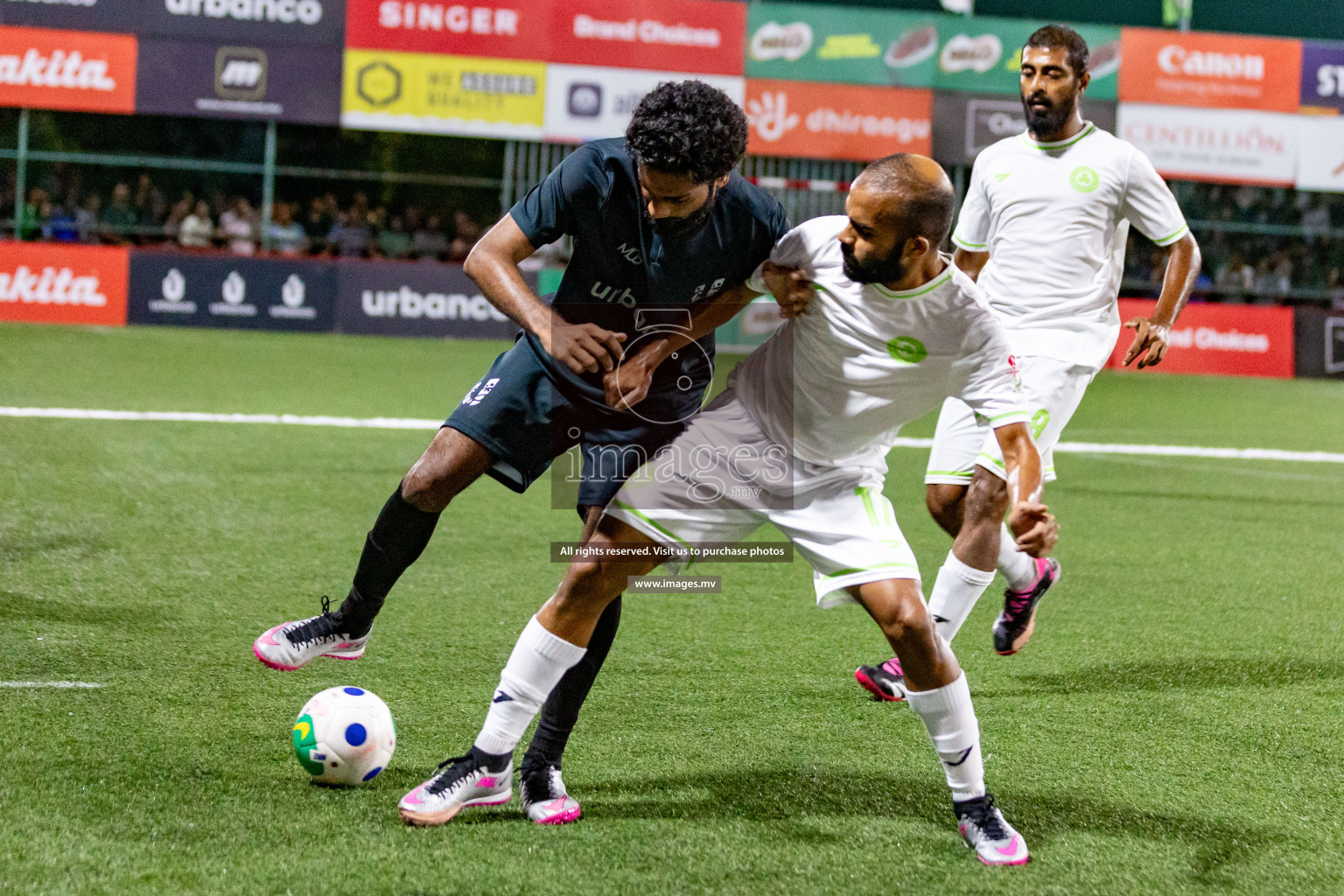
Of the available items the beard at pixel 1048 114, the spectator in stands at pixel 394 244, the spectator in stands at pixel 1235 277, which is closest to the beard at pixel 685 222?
the beard at pixel 1048 114

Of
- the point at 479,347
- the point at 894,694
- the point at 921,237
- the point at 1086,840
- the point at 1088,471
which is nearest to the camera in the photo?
the point at 921,237

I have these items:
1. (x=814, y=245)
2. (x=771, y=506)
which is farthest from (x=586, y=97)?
(x=771, y=506)

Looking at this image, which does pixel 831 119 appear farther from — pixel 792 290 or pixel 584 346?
pixel 584 346

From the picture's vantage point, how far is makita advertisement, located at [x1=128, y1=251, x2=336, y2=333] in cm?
1819

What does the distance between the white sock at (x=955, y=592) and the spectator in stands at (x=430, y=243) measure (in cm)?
1595

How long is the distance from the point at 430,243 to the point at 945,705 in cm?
1749

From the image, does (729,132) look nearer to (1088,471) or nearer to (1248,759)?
(1248,759)

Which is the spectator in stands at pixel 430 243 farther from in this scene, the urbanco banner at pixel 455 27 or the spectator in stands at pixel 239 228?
the urbanco banner at pixel 455 27

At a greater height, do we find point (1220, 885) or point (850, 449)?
point (850, 449)

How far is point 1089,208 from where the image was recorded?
5.34 m

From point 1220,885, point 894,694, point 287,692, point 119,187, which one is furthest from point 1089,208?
point 119,187

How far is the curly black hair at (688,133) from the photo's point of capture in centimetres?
339

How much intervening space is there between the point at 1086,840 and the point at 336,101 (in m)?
17.4

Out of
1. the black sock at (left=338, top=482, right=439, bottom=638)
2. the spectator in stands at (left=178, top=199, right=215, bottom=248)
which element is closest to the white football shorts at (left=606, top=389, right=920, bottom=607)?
the black sock at (left=338, top=482, right=439, bottom=638)
